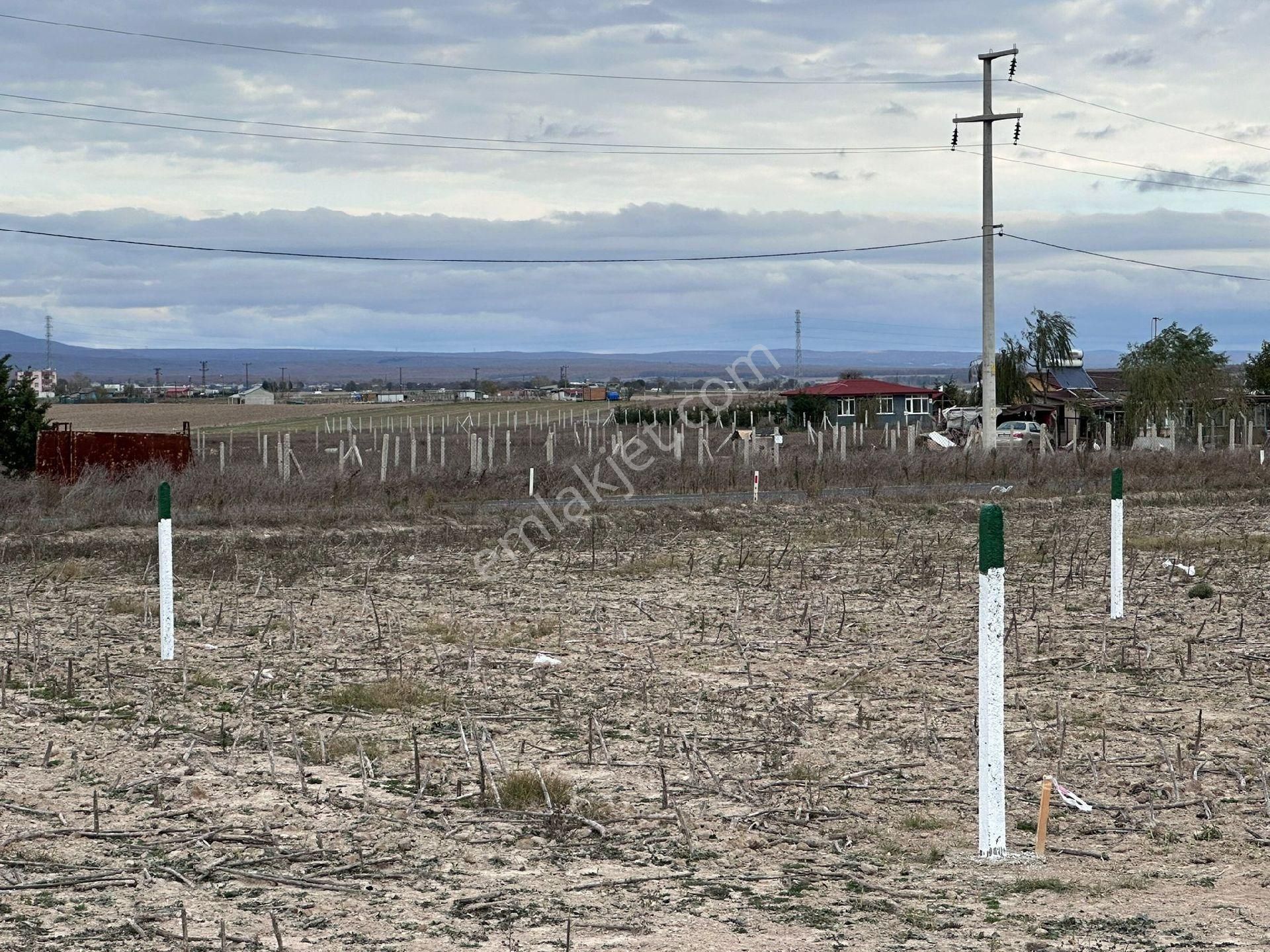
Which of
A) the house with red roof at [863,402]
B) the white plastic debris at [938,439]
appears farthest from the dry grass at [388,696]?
the house with red roof at [863,402]

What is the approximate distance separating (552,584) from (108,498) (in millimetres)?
12539

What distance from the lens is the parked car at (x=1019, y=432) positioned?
5322 centimetres

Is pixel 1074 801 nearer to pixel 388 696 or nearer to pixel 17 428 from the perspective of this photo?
pixel 388 696

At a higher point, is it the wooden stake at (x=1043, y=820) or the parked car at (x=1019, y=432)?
the parked car at (x=1019, y=432)

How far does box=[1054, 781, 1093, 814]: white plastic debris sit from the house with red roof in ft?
244

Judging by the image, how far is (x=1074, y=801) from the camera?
732 centimetres

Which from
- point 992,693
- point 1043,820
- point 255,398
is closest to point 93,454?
point 992,693

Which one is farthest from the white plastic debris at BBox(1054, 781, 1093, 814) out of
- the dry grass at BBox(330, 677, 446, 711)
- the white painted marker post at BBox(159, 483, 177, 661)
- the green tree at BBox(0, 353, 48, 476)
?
the green tree at BBox(0, 353, 48, 476)

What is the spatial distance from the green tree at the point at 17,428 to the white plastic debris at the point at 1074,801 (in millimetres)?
29762

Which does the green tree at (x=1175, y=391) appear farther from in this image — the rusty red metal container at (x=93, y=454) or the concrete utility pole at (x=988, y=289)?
the rusty red metal container at (x=93, y=454)

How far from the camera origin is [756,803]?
743 cm

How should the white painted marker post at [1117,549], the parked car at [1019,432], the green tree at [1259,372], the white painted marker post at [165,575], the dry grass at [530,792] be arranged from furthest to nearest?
the green tree at [1259,372] → the parked car at [1019,432] → the white painted marker post at [1117,549] → the white painted marker post at [165,575] → the dry grass at [530,792]

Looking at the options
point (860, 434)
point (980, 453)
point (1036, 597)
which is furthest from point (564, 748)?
point (860, 434)

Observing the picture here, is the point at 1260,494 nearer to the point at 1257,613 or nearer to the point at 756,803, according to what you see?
the point at 1257,613
